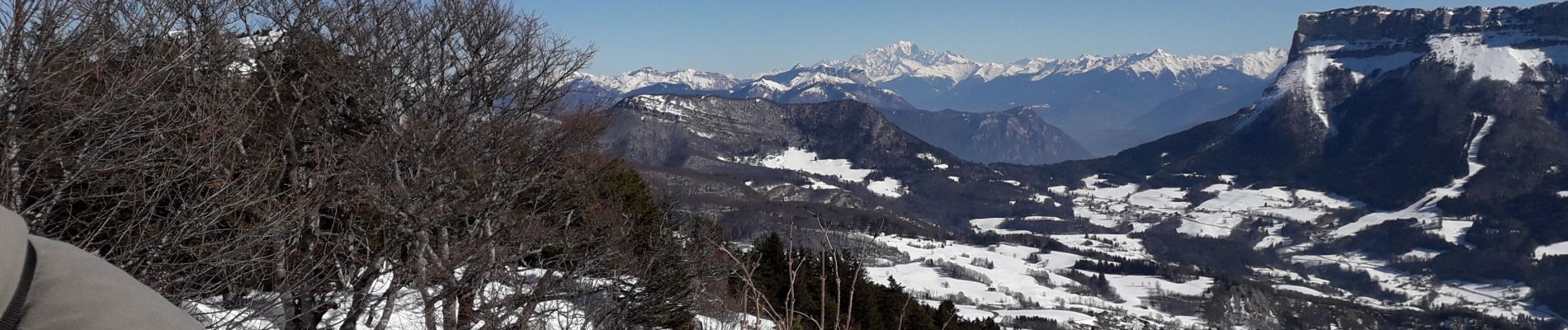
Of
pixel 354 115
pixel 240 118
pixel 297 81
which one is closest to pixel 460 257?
pixel 354 115

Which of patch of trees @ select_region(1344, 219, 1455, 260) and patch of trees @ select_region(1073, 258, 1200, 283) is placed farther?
patch of trees @ select_region(1344, 219, 1455, 260)

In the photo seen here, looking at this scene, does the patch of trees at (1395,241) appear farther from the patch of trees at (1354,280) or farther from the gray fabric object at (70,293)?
the gray fabric object at (70,293)

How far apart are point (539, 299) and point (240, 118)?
19.0ft

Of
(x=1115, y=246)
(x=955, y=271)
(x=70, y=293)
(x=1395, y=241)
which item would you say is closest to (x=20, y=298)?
(x=70, y=293)

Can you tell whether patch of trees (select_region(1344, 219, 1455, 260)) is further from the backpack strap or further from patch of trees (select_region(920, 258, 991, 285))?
the backpack strap

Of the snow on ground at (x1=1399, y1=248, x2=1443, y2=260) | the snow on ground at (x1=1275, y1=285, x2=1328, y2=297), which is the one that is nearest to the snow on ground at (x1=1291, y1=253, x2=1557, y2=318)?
the snow on ground at (x1=1399, y1=248, x2=1443, y2=260)

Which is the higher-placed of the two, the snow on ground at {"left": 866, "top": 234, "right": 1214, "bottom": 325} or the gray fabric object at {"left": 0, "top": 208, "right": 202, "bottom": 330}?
the gray fabric object at {"left": 0, "top": 208, "right": 202, "bottom": 330}

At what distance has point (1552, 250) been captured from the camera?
174 metres

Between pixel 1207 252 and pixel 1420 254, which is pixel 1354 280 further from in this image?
pixel 1420 254

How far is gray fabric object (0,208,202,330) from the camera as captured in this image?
1175 millimetres

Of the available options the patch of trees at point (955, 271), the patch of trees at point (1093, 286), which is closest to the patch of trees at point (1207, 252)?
the patch of trees at point (1093, 286)

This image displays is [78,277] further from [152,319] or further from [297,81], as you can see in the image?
[297,81]

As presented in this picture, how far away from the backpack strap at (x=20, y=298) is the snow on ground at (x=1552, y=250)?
226011mm

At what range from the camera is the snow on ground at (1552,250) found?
17030 centimetres
